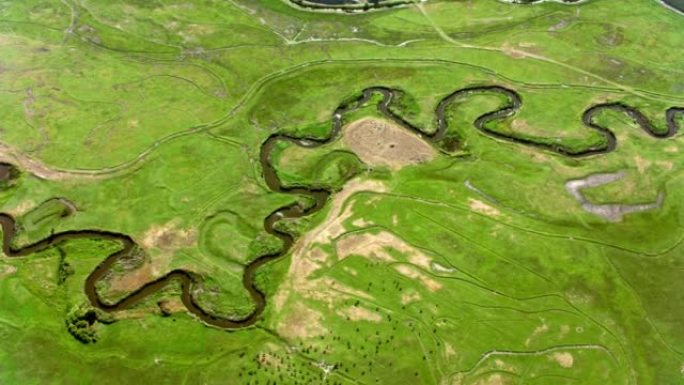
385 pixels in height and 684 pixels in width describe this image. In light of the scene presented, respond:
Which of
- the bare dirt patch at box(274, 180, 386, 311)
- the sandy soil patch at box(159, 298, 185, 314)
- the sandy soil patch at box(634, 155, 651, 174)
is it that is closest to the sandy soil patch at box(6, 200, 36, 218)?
the sandy soil patch at box(159, 298, 185, 314)

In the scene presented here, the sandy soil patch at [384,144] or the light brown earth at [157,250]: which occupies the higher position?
the sandy soil patch at [384,144]

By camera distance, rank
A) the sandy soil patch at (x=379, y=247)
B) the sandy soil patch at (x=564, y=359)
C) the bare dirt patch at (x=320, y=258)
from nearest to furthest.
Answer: the sandy soil patch at (x=564, y=359)
the bare dirt patch at (x=320, y=258)
the sandy soil patch at (x=379, y=247)

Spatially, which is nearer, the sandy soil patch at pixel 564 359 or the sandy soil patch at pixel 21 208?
the sandy soil patch at pixel 564 359

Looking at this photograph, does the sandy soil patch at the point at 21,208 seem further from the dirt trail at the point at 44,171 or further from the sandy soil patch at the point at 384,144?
the sandy soil patch at the point at 384,144

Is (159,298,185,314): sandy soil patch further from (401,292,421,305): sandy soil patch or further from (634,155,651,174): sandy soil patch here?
(634,155,651,174): sandy soil patch

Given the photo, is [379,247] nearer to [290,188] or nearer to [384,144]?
[290,188]

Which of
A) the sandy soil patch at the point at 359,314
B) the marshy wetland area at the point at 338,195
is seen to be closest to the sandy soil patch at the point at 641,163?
the marshy wetland area at the point at 338,195

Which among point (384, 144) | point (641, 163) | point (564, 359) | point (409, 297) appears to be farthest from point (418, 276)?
point (641, 163)
